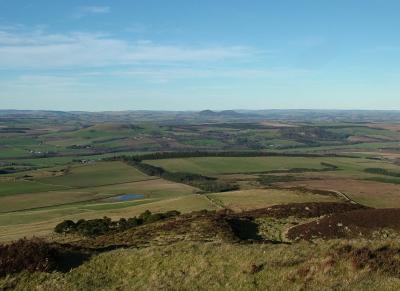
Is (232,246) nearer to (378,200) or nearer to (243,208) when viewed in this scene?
(243,208)

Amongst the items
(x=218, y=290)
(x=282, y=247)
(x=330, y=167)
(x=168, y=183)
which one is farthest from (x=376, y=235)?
(x=330, y=167)

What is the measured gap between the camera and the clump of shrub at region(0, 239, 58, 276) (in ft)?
67.9

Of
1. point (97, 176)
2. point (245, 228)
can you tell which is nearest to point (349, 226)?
point (245, 228)

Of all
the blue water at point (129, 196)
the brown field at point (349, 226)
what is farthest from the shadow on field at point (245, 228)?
the blue water at point (129, 196)

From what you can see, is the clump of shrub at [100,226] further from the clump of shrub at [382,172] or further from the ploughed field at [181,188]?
the clump of shrub at [382,172]

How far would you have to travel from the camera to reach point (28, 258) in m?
21.3

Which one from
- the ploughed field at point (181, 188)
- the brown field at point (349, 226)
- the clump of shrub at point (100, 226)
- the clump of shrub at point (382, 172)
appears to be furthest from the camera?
the clump of shrub at point (382, 172)

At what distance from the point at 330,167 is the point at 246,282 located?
158m

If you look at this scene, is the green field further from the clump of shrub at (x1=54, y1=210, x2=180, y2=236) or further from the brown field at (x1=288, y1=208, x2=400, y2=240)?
the brown field at (x1=288, y1=208, x2=400, y2=240)

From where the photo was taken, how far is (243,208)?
63250 mm

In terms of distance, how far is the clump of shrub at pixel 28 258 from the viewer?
20.7 meters

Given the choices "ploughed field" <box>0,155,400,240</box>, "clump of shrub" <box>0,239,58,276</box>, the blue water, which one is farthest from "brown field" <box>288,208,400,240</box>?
the blue water

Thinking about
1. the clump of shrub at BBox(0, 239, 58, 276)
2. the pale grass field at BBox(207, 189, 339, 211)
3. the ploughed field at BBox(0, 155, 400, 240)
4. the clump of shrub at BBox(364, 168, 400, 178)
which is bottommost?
the clump of shrub at BBox(364, 168, 400, 178)

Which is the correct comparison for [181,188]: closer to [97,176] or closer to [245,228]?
[97,176]
